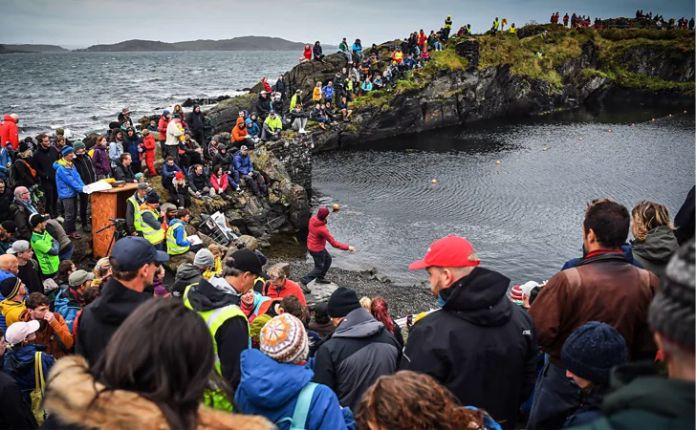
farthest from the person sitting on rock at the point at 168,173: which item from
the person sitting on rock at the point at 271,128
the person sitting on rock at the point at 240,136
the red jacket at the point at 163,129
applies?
the person sitting on rock at the point at 271,128

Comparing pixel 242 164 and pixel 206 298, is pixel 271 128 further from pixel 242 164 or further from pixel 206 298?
pixel 206 298

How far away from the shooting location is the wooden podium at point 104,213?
13.3m

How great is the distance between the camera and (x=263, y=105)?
27.0 m

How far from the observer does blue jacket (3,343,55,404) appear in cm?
552

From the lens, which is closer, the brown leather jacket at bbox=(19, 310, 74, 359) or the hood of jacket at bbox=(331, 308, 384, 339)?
the hood of jacket at bbox=(331, 308, 384, 339)

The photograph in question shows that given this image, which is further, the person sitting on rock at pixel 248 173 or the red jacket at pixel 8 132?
the person sitting on rock at pixel 248 173

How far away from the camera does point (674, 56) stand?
51781mm

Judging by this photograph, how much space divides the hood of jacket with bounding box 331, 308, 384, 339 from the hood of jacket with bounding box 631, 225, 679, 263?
8.76 ft

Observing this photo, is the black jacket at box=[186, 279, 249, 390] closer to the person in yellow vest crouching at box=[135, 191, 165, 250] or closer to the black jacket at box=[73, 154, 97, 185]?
the person in yellow vest crouching at box=[135, 191, 165, 250]

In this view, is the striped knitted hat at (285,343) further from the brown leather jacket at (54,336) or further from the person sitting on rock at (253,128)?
the person sitting on rock at (253,128)

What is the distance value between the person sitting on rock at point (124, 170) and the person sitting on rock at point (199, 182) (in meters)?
2.86

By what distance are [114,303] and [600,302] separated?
3.87 meters

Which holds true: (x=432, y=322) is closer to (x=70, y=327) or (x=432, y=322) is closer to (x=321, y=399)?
(x=321, y=399)

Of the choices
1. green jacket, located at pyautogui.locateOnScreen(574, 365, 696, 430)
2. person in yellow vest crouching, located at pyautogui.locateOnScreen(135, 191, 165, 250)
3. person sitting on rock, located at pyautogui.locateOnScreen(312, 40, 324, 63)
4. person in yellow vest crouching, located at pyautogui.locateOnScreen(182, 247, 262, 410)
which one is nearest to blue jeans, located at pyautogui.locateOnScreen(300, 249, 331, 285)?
person in yellow vest crouching, located at pyautogui.locateOnScreen(135, 191, 165, 250)
